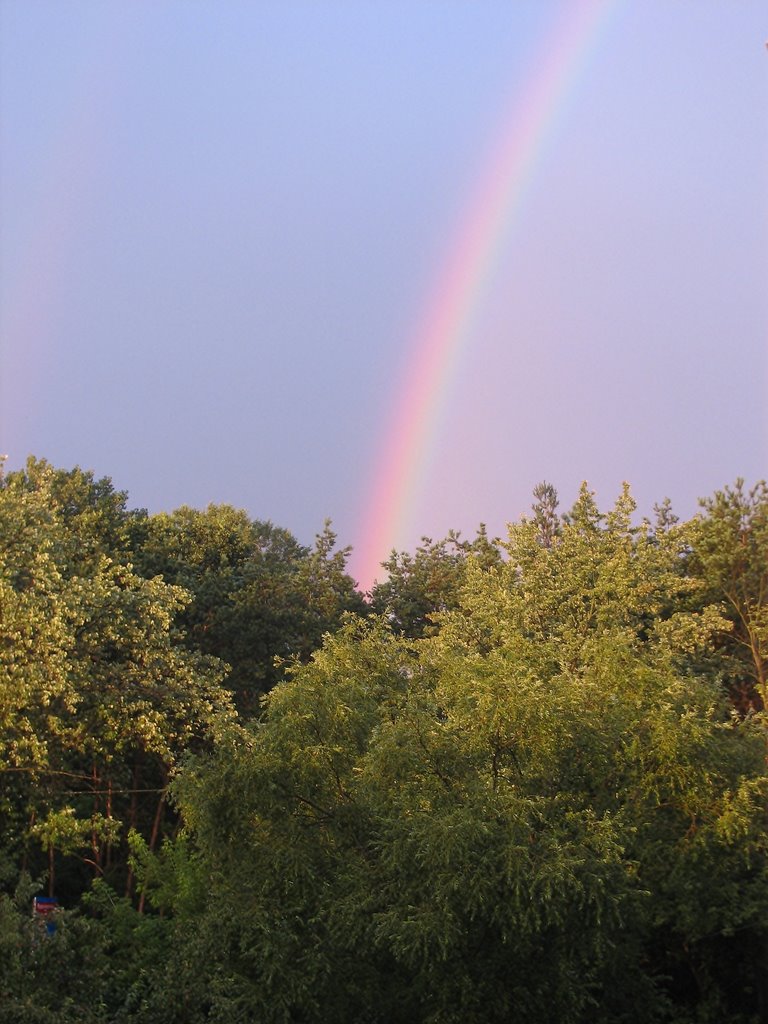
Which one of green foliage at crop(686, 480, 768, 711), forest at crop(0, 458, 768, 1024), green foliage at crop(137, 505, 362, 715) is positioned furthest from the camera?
green foliage at crop(137, 505, 362, 715)

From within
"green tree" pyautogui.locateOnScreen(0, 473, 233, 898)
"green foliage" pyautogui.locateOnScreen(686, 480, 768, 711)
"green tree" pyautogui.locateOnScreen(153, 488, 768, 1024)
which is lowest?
"green tree" pyautogui.locateOnScreen(153, 488, 768, 1024)

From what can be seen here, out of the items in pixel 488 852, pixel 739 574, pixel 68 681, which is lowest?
pixel 488 852

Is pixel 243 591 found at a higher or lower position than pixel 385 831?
higher

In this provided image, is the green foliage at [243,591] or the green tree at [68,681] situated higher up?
the green foliage at [243,591]

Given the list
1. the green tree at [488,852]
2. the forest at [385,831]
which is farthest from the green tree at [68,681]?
the green tree at [488,852]

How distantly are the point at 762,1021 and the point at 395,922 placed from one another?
362 inches

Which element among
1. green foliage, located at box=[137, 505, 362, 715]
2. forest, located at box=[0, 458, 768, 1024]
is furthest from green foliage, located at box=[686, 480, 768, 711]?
green foliage, located at box=[137, 505, 362, 715]

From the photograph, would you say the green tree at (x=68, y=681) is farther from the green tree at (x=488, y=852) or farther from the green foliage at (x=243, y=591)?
the green foliage at (x=243, y=591)

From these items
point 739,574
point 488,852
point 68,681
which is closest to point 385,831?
point 488,852

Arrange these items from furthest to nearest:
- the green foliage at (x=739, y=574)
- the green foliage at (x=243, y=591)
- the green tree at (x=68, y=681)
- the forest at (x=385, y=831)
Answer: the green foliage at (x=243, y=591)
the green foliage at (x=739, y=574)
the green tree at (x=68, y=681)
the forest at (x=385, y=831)

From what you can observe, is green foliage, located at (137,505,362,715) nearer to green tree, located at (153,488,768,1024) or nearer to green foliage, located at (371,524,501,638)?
green foliage, located at (371,524,501,638)

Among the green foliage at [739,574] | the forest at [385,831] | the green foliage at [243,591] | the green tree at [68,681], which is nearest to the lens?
the forest at [385,831]

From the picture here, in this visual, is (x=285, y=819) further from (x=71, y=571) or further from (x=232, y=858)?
(x=71, y=571)

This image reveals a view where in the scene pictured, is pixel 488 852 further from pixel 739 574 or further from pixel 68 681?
pixel 739 574
